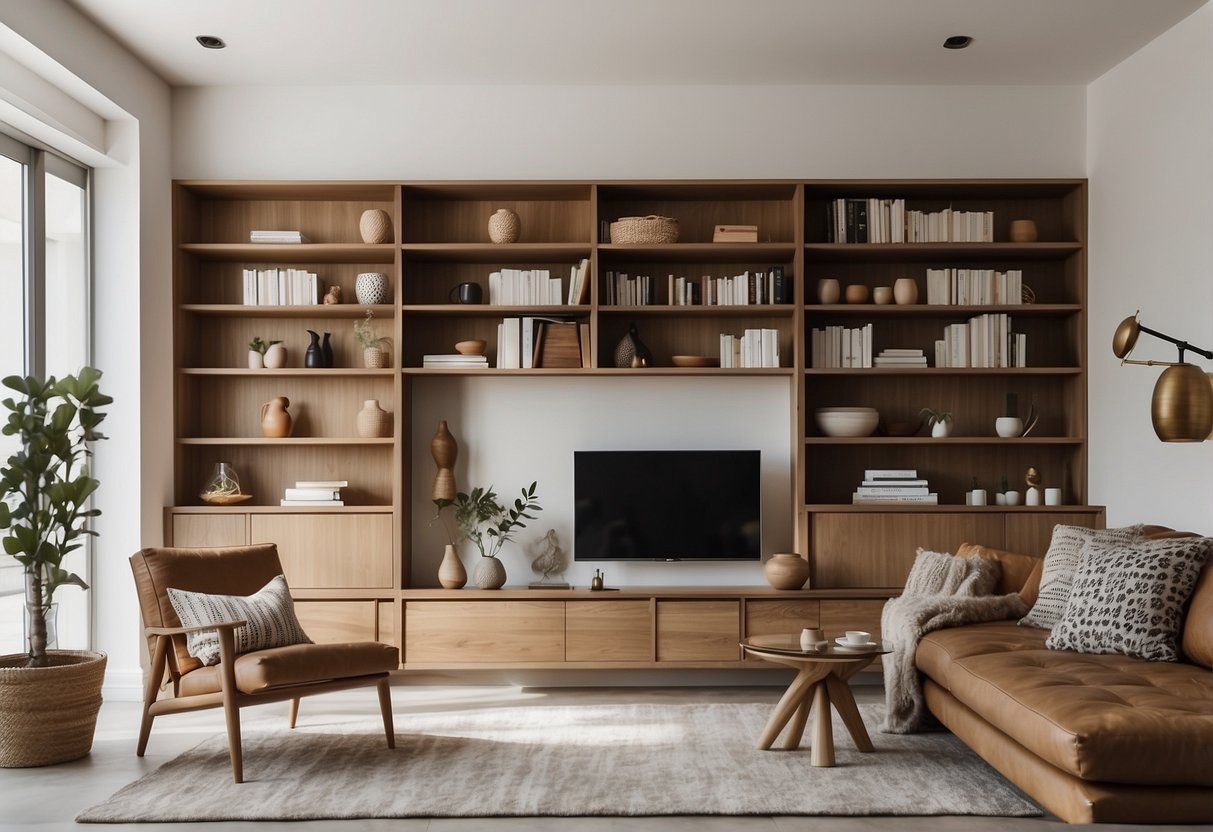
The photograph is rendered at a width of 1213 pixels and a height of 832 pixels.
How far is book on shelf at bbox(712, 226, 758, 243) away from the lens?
536 cm

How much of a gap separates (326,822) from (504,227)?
3.04m

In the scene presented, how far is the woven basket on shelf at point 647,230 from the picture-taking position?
5277 mm

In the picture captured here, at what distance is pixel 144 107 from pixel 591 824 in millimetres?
3976

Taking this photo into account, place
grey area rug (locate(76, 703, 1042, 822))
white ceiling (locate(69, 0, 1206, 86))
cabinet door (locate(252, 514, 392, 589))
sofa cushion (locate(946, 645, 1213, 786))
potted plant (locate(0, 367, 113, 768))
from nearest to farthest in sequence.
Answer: sofa cushion (locate(946, 645, 1213, 786)) → grey area rug (locate(76, 703, 1042, 822)) → potted plant (locate(0, 367, 113, 768)) → white ceiling (locate(69, 0, 1206, 86)) → cabinet door (locate(252, 514, 392, 589))

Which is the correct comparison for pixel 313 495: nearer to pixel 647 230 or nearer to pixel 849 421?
pixel 647 230

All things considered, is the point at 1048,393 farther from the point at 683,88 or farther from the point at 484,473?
the point at 484,473

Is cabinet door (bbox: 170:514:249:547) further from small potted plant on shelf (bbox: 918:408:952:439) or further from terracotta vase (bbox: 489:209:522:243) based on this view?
small potted plant on shelf (bbox: 918:408:952:439)

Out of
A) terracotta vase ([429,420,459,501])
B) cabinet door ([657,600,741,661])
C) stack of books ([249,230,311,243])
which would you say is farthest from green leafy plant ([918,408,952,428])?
stack of books ([249,230,311,243])

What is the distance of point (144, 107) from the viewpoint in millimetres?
5141

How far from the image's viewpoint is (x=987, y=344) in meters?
5.41

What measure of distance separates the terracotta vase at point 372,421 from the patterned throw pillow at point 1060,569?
3.15m

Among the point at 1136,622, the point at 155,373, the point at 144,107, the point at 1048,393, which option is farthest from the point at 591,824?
the point at 144,107

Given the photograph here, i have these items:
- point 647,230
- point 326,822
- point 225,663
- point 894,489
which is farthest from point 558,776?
point 647,230

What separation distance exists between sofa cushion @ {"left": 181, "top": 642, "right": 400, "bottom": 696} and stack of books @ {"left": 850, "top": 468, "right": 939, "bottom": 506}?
2.62 m
